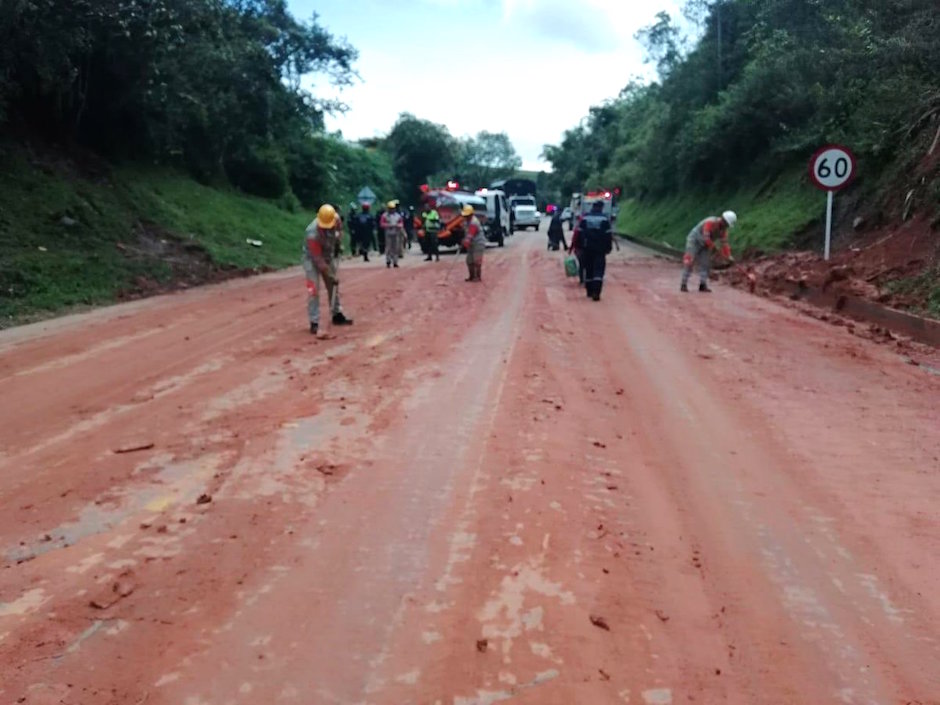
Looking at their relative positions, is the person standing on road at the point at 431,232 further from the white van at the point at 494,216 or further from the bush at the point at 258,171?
the bush at the point at 258,171

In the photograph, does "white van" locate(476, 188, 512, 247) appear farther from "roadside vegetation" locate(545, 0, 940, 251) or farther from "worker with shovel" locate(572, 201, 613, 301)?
"worker with shovel" locate(572, 201, 613, 301)

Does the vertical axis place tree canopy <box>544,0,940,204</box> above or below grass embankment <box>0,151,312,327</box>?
above

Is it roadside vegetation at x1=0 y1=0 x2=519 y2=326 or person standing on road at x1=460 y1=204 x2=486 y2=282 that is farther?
person standing on road at x1=460 y1=204 x2=486 y2=282

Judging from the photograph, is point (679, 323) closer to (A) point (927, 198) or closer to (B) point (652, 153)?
(A) point (927, 198)

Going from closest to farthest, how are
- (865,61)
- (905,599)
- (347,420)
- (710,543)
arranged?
1. (905,599)
2. (710,543)
3. (347,420)
4. (865,61)

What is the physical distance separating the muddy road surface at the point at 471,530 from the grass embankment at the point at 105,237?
7.11m

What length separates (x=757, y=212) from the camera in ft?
82.3

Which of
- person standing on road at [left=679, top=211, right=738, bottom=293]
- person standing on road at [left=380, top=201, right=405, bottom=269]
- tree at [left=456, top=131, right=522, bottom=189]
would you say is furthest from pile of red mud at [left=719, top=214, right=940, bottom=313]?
tree at [left=456, top=131, right=522, bottom=189]

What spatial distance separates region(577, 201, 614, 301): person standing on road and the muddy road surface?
223 inches

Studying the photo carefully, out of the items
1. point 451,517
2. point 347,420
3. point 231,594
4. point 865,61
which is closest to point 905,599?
point 451,517

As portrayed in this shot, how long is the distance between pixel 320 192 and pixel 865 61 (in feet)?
104

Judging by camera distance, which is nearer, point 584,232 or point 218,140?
point 584,232

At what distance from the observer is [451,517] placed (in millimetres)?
5117

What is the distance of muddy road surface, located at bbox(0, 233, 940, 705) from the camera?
11.6 feet
